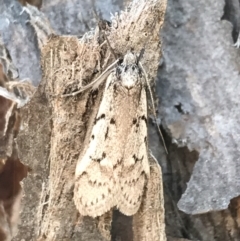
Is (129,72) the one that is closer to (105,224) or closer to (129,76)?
(129,76)

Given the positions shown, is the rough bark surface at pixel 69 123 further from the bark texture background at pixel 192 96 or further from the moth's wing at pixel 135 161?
the bark texture background at pixel 192 96

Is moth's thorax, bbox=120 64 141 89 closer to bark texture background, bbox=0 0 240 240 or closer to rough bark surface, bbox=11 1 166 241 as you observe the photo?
rough bark surface, bbox=11 1 166 241

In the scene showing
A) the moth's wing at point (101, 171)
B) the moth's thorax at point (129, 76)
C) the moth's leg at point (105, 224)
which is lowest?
the moth's leg at point (105, 224)

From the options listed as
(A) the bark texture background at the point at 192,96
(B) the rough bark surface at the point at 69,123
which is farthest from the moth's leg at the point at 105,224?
(A) the bark texture background at the point at 192,96

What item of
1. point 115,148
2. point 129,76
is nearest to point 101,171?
point 115,148

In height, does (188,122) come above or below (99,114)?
above

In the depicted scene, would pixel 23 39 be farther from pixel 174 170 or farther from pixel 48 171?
pixel 174 170

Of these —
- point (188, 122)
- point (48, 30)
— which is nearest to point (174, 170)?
point (188, 122)
